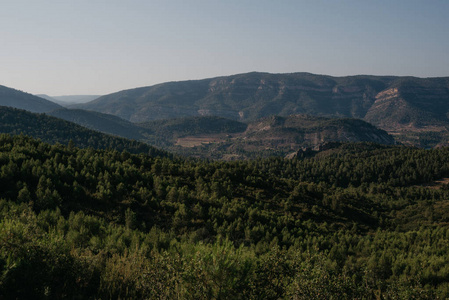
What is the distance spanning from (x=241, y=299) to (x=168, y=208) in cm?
2825

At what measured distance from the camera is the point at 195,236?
28.1 m

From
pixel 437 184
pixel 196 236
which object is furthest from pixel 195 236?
pixel 437 184

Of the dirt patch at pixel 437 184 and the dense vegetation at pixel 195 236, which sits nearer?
the dense vegetation at pixel 195 236

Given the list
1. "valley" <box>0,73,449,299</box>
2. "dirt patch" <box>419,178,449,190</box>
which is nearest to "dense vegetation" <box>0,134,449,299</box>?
"valley" <box>0,73,449,299</box>

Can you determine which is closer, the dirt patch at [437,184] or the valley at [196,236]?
the valley at [196,236]

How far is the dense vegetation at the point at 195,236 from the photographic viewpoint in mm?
12242

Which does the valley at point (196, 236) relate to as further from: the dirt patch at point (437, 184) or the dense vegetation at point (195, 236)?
the dirt patch at point (437, 184)

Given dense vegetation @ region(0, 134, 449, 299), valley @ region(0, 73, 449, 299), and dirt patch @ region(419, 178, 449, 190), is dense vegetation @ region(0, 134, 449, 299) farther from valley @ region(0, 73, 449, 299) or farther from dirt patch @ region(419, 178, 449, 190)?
dirt patch @ region(419, 178, 449, 190)

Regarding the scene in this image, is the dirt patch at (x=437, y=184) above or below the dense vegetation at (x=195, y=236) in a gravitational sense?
below

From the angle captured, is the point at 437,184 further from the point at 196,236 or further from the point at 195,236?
the point at 195,236

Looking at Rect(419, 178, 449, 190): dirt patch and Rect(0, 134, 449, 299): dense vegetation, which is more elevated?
Rect(0, 134, 449, 299): dense vegetation

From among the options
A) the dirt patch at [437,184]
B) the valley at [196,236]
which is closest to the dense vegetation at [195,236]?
the valley at [196,236]

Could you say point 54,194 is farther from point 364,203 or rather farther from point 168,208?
point 364,203

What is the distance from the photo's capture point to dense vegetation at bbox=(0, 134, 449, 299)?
12242 mm
